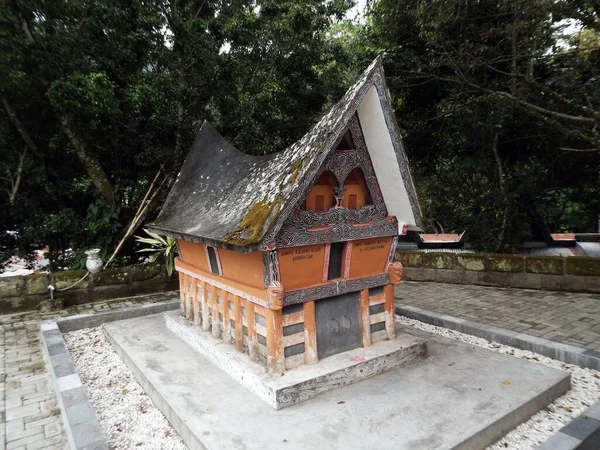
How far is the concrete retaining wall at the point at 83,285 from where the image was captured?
833 centimetres

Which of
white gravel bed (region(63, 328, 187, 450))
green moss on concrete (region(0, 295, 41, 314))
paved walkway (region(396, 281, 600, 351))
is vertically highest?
green moss on concrete (region(0, 295, 41, 314))

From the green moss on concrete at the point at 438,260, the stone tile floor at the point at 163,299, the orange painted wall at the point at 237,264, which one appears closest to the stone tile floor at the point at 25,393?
the stone tile floor at the point at 163,299

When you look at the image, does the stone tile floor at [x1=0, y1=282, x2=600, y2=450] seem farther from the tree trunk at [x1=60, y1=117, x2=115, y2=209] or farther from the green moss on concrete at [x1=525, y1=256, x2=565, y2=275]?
the tree trunk at [x1=60, y1=117, x2=115, y2=209]

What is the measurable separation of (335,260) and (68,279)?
22.7 feet

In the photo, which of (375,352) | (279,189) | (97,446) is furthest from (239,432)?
(279,189)

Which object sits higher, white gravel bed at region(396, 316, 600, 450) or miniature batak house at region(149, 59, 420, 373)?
miniature batak house at region(149, 59, 420, 373)

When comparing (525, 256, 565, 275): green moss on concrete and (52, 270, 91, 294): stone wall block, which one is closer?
(52, 270, 91, 294): stone wall block

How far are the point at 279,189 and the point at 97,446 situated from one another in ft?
9.76

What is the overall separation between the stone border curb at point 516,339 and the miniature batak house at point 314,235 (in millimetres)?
1898

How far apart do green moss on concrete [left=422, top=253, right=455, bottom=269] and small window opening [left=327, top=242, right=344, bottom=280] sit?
6.28 m

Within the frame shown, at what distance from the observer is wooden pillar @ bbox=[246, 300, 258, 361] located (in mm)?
4820

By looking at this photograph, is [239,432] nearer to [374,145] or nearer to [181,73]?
[374,145]

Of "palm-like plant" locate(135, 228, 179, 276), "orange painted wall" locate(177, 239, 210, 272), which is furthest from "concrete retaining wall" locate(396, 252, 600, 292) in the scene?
"orange painted wall" locate(177, 239, 210, 272)

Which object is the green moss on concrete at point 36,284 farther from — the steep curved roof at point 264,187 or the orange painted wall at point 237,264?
the orange painted wall at point 237,264
